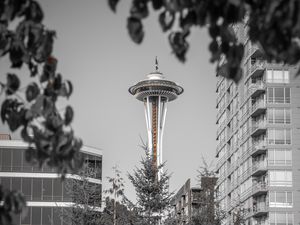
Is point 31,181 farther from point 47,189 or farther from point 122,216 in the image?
point 122,216

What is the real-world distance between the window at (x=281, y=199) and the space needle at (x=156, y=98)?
232 feet

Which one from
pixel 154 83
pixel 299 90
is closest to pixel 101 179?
pixel 299 90

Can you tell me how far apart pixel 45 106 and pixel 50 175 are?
86.3 meters

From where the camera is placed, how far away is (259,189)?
87625mm

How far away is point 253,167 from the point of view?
91000mm

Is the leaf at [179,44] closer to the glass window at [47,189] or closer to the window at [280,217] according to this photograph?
the window at [280,217]

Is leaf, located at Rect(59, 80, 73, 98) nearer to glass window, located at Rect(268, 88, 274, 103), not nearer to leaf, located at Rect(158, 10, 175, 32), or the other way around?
leaf, located at Rect(158, 10, 175, 32)

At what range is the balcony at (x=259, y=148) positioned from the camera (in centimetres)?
8894

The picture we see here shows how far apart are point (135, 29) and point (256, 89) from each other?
3380 inches

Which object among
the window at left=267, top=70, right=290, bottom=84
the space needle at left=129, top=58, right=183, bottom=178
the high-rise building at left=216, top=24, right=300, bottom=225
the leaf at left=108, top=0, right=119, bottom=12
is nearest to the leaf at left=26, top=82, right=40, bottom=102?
the leaf at left=108, top=0, right=119, bottom=12

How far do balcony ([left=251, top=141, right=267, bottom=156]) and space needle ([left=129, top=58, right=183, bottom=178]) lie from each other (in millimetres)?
65463

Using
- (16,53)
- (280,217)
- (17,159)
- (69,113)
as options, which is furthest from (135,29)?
(17,159)

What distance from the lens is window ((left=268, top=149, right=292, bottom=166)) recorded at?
287 ft

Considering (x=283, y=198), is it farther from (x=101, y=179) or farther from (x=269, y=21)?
(x=269, y=21)
